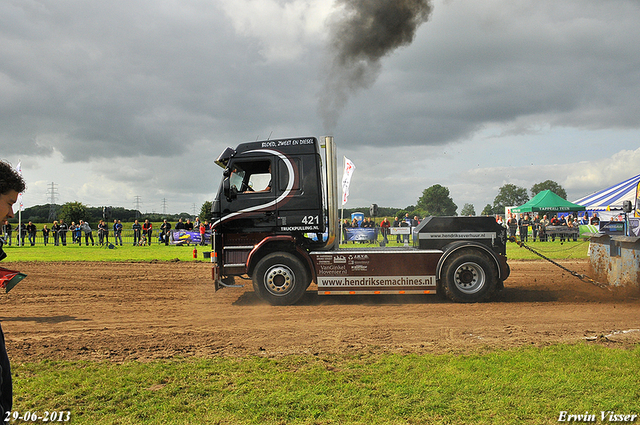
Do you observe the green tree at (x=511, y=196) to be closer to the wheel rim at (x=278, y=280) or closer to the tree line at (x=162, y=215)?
the tree line at (x=162, y=215)

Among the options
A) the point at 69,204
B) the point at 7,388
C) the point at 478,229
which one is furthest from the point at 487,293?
the point at 69,204

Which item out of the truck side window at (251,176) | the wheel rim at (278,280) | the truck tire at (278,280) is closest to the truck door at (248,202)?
the truck side window at (251,176)

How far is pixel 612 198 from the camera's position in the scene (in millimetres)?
33406

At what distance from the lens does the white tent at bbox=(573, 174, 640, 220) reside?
3166cm

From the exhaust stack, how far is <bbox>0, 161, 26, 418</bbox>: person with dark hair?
22.7 ft

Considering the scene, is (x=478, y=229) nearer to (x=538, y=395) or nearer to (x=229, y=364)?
(x=538, y=395)

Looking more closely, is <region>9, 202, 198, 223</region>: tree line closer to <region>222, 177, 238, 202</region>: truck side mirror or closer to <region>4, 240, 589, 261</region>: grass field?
<region>4, 240, 589, 261</region>: grass field

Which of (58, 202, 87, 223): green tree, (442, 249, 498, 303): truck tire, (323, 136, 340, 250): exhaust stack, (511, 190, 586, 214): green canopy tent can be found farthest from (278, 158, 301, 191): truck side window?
(58, 202, 87, 223): green tree

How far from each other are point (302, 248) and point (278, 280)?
810 mm

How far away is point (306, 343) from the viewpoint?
584cm

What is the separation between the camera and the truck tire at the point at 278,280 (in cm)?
842

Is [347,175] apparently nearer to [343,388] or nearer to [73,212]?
[343,388]

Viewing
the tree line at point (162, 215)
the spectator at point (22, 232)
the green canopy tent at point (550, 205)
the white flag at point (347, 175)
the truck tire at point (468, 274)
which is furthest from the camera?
the tree line at point (162, 215)

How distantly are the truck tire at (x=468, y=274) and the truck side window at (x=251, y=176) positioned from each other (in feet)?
12.9
